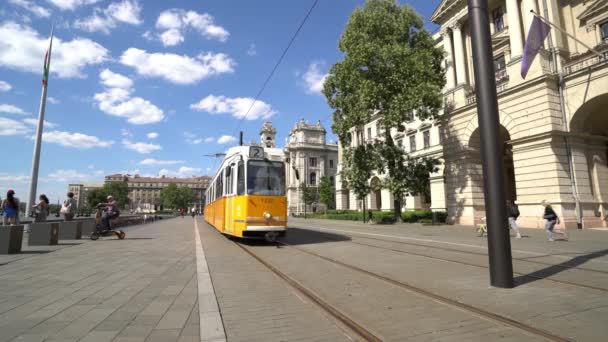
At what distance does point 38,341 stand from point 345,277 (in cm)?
473

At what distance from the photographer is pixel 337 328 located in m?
3.79

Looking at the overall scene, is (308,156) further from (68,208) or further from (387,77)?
(68,208)

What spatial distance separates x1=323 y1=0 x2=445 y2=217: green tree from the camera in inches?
890

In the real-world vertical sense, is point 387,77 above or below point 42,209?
above

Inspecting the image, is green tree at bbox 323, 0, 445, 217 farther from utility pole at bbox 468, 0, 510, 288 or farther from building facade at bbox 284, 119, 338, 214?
building facade at bbox 284, 119, 338, 214

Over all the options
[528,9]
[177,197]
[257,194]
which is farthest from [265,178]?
[177,197]

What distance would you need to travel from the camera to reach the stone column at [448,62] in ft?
87.8

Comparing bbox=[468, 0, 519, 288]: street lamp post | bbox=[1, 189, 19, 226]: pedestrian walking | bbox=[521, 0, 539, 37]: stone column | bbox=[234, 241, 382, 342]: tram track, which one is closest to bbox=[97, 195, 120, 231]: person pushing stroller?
bbox=[1, 189, 19, 226]: pedestrian walking

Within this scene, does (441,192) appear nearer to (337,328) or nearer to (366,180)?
(366,180)

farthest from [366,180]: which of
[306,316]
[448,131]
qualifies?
[306,316]

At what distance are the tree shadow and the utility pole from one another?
2.14ft

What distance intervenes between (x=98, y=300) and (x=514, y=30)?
2509 cm

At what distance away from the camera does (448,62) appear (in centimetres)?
2725

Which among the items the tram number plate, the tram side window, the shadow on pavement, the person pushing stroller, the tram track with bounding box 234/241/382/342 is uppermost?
the tram number plate
